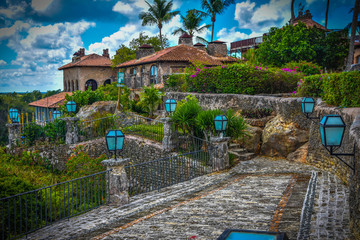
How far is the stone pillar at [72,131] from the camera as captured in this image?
2006 centimetres

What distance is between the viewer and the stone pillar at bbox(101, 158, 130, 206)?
9.36m

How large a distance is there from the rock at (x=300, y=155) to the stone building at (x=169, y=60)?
54.8 ft

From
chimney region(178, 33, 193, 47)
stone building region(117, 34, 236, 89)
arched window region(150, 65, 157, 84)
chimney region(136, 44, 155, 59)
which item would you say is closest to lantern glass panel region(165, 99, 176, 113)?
stone building region(117, 34, 236, 89)

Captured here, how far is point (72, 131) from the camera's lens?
66.3ft

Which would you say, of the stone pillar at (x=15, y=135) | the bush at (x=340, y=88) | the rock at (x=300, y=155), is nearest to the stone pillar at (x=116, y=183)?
the bush at (x=340, y=88)

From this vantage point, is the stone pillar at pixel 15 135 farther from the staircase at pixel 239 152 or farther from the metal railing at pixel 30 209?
the staircase at pixel 239 152

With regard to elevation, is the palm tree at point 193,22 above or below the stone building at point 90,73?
above

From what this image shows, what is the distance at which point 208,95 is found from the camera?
63.5 feet

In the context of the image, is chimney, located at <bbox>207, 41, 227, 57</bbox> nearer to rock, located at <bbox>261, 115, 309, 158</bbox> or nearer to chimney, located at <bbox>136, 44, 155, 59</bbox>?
chimney, located at <bbox>136, 44, 155, 59</bbox>

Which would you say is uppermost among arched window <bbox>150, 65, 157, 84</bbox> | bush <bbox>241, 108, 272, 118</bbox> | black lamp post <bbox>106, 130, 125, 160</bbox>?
arched window <bbox>150, 65, 157, 84</bbox>

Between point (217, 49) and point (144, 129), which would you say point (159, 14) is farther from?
point (144, 129)

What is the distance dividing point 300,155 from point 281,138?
1112mm

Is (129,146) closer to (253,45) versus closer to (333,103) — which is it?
(333,103)

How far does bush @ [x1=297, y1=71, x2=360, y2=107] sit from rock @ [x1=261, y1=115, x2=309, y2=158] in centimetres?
178
